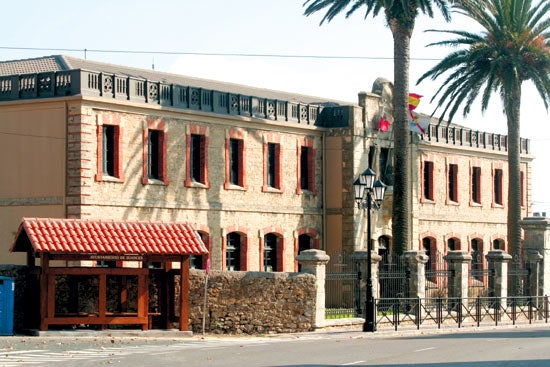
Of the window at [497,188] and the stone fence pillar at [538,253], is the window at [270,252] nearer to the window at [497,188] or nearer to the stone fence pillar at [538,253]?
the stone fence pillar at [538,253]

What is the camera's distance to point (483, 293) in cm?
4844

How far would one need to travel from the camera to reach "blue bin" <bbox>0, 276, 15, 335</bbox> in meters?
33.2

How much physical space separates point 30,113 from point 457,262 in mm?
16108

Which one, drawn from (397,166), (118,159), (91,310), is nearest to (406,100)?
(397,166)

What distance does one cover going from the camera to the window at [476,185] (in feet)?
214

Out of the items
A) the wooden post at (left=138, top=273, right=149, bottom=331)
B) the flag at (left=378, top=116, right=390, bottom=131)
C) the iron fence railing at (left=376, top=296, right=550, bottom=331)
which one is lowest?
the iron fence railing at (left=376, top=296, right=550, bottom=331)

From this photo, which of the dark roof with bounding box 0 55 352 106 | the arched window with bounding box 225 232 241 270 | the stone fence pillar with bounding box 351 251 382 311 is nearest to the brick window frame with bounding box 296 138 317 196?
the arched window with bounding box 225 232 241 270

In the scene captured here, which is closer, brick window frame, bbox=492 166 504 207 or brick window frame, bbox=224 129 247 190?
brick window frame, bbox=224 129 247 190

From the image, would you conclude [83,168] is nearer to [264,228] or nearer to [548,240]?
[264,228]

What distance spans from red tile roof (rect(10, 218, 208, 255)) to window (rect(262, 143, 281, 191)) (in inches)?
566

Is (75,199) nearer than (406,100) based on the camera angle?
Yes

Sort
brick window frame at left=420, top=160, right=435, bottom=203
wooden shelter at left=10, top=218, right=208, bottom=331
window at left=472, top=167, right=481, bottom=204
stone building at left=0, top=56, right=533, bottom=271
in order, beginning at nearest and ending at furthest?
wooden shelter at left=10, top=218, right=208, bottom=331, stone building at left=0, top=56, right=533, bottom=271, brick window frame at left=420, top=160, right=435, bottom=203, window at left=472, top=167, right=481, bottom=204

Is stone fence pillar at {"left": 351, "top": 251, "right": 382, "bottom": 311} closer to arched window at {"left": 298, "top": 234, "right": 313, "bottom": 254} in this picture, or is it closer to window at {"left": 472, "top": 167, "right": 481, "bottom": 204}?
arched window at {"left": 298, "top": 234, "right": 313, "bottom": 254}

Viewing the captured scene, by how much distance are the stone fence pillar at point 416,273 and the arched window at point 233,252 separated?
7768mm
